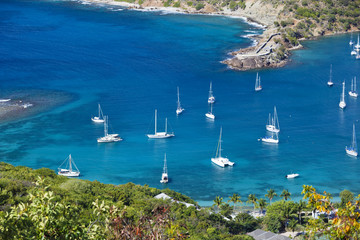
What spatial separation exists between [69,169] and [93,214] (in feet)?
135

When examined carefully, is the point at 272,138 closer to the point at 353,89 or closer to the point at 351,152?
the point at 351,152

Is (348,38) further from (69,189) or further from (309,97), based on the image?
(69,189)

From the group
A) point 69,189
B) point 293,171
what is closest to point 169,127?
point 293,171

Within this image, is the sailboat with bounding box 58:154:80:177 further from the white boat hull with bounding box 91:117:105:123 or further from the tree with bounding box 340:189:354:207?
the tree with bounding box 340:189:354:207

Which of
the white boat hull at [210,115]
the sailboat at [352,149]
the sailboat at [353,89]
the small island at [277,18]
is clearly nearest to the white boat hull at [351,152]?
the sailboat at [352,149]

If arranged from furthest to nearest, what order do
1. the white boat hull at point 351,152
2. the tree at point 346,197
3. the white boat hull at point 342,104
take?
1. the white boat hull at point 342,104
2. the white boat hull at point 351,152
3. the tree at point 346,197

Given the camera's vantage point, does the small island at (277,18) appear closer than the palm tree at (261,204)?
No

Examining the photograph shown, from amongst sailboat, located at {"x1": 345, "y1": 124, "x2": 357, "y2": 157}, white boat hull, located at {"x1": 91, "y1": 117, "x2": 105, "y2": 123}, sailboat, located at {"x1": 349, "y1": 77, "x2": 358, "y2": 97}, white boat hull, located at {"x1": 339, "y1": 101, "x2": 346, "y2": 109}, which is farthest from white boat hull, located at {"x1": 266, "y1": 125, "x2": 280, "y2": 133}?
white boat hull, located at {"x1": 91, "y1": 117, "x2": 105, "y2": 123}

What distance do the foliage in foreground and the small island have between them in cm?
6459

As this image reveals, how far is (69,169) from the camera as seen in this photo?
6625 cm

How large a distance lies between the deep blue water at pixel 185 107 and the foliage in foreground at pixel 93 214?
41.0 feet

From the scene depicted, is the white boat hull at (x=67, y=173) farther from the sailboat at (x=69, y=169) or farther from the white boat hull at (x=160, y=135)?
the white boat hull at (x=160, y=135)

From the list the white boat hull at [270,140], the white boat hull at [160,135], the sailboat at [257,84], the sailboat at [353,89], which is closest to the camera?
the white boat hull at [270,140]

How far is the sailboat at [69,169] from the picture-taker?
65.1 meters
